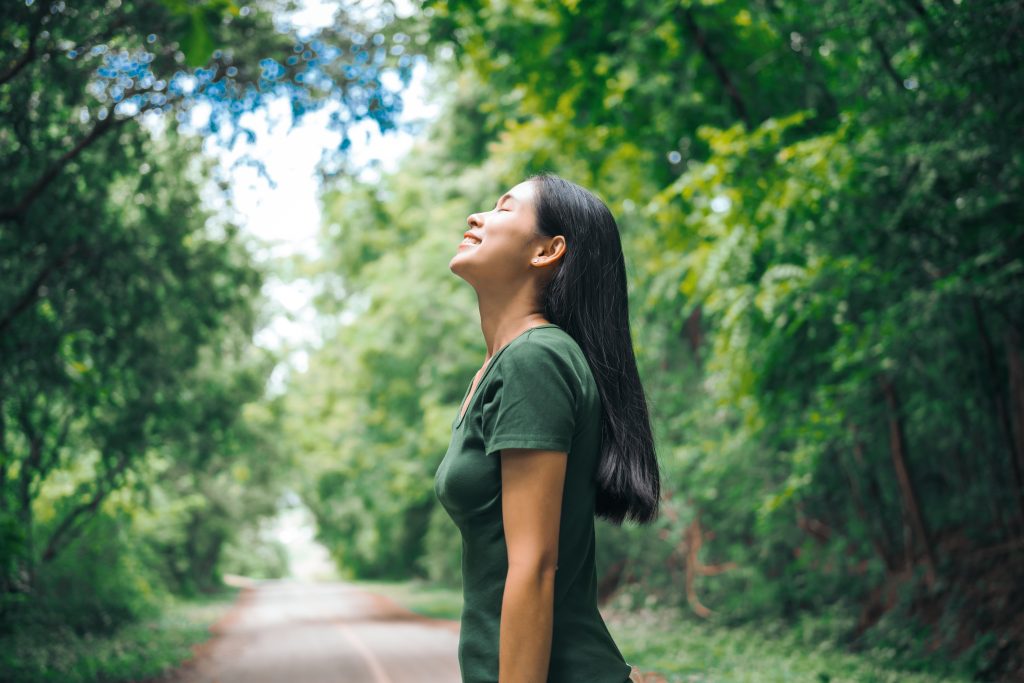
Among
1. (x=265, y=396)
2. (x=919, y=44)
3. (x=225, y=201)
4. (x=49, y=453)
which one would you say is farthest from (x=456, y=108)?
(x=919, y=44)

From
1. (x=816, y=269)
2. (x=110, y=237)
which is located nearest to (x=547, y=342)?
(x=816, y=269)

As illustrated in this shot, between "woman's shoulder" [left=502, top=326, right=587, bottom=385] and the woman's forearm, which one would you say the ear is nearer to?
"woman's shoulder" [left=502, top=326, right=587, bottom=385]

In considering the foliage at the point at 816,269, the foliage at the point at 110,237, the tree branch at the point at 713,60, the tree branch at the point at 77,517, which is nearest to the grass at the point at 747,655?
the foliage at the point at 816,269

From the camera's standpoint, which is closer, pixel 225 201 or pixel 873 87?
pixel 873 87

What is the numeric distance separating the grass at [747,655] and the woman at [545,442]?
23.5ft

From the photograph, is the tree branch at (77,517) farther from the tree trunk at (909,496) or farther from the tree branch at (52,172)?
the tree trunk at (909,496)

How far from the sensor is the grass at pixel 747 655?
8.27m

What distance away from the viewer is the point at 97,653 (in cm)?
1150

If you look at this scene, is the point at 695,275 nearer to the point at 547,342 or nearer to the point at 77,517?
the point at 547,342

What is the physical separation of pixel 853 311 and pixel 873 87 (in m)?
2.04

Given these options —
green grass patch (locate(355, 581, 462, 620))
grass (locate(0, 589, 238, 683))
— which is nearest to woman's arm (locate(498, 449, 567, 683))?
grass (locate(0, 589, 238, 683))

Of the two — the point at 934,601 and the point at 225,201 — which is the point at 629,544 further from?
the point at 225,201

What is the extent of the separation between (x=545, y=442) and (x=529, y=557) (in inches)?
7.5

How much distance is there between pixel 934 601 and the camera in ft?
31.0
